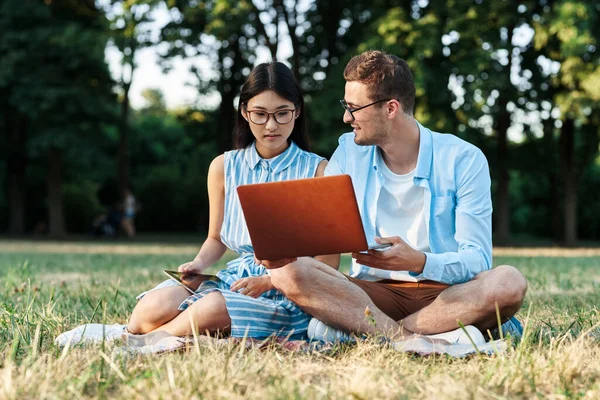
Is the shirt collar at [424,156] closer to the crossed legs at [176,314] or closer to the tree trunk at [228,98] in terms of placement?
the crossed legs at [176,314]

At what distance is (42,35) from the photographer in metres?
22.1

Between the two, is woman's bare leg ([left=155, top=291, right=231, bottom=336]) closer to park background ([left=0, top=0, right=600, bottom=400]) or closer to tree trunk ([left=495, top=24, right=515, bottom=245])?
park background ([left=0, top=0, right=600, bottom=400])

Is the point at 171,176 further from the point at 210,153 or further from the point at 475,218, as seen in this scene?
the point at 475,218

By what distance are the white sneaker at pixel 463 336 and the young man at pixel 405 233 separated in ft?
0.06

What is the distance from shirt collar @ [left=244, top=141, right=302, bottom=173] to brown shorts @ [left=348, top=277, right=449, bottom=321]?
771mm

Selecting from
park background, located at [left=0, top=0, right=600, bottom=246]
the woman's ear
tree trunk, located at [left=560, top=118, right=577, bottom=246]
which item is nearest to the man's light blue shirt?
the woman's ear

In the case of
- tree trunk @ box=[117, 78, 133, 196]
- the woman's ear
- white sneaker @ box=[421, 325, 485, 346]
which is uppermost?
tree trunk @ box=[117, 78, 133, 196]

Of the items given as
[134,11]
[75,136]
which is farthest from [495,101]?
[75,136]

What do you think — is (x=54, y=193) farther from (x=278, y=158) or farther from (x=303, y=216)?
(x=303, y=216)

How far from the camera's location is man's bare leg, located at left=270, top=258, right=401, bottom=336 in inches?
138

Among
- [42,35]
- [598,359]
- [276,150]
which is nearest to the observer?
[598,359]

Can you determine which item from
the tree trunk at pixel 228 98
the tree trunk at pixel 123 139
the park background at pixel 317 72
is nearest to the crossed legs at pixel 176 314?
the park background at pixel 317 72

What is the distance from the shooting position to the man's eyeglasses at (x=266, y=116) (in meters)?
3.98

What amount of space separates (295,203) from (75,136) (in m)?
20.5
